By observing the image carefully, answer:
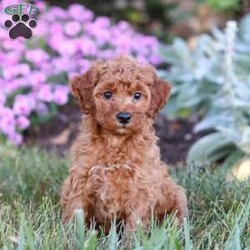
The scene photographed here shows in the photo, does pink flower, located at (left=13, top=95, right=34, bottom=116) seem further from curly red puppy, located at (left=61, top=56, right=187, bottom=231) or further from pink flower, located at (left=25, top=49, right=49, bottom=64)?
curly red puppy, located at (left=61, top=56, right=187, bottom=231)

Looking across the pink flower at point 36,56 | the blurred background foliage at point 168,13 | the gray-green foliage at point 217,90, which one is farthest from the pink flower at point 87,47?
the blurred background foliage at point 168,13

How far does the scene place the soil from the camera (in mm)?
7754

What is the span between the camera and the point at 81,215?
13.0ft

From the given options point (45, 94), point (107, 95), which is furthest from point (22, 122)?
point (107, 95)

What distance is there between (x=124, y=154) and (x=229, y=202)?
36.0 inches

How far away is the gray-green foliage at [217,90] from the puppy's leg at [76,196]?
2.24 metres

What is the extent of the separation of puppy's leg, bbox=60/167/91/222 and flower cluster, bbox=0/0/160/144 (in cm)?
278

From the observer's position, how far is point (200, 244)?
4.09 metres

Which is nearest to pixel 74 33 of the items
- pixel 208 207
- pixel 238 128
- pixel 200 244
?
pixel 238 128

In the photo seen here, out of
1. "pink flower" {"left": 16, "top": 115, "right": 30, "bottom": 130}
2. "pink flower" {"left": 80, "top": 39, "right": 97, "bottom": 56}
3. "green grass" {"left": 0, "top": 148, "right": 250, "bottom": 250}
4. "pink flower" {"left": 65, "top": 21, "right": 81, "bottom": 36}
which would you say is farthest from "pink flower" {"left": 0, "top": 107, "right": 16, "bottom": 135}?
"pink flower" {"left": 65, "top": 21, "right": 81, "bottom": 36}

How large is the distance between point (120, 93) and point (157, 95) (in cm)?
29

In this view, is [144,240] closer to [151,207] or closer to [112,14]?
[151,207]

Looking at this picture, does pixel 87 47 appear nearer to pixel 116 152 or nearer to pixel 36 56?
pixel 36 56

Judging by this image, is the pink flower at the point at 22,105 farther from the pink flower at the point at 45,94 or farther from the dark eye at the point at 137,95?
the dark eye at the point at 137,95
